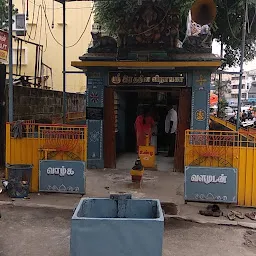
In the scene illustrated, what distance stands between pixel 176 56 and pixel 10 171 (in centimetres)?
551

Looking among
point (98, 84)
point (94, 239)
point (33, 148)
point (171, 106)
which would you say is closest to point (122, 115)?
point (171, 106)

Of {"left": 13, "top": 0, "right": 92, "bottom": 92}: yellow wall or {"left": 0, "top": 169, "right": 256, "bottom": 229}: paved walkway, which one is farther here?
{"left": 13, "top": 0, "right": 92, "bottom": 92}: yellow wall

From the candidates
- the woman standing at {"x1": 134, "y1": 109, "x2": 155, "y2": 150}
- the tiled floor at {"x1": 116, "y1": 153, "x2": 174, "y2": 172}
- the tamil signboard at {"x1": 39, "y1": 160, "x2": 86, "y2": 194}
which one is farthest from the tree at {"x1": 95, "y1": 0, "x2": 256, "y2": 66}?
the tamil signboard at {"x1": 39, "y1": 160, "x2": 86, "y2": 194}

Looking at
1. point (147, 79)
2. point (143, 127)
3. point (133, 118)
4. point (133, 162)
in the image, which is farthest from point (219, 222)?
point (133, 118)

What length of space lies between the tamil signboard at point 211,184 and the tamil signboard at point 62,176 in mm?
2161

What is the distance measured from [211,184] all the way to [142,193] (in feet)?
5.81

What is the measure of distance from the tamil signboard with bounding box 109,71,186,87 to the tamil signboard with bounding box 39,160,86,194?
3718 mm

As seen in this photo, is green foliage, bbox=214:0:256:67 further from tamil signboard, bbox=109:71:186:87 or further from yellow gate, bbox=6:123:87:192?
yellow gate, bbox=6:123:87:192

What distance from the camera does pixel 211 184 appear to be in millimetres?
7301

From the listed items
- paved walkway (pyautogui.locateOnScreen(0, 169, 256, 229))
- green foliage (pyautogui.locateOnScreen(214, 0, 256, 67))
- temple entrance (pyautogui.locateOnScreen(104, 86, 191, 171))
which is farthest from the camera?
green foliage (pyautogui.locateOnScreen(214, 0, 256, 67))

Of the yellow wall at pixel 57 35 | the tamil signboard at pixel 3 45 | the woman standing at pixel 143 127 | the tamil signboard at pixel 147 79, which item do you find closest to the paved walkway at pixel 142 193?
the woman standing at pixel 143 127

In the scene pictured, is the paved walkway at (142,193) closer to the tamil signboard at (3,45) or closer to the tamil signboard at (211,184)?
the tamil signboard at (211,184)

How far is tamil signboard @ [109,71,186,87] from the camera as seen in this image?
1057cm

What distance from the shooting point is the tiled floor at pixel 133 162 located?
11500 mm
